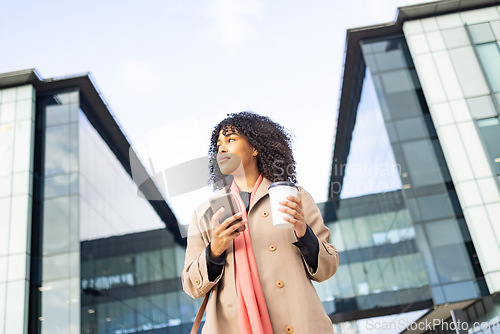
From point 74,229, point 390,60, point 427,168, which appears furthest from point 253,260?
point 390,60

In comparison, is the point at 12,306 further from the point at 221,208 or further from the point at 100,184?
the point at 221,208

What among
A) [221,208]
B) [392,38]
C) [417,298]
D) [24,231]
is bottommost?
[221,208]

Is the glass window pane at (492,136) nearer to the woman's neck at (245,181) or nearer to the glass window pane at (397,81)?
the glass window pane at (397,81)

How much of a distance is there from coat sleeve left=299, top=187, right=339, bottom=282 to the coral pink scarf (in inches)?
9.1

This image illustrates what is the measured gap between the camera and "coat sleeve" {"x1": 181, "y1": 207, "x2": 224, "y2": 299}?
2.09 meters

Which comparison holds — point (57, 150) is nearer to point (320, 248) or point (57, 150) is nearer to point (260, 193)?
point (260, 193)

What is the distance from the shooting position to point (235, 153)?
2369 millimetres

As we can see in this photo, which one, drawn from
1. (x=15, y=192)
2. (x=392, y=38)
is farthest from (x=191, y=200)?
(x=392, y=38)

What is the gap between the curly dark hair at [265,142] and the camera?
8.07 feet

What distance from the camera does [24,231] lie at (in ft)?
49.6

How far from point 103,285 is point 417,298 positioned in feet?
33.2

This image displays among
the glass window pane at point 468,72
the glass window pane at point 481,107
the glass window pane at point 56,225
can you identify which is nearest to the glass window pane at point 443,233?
the glass window pane at point 481,107

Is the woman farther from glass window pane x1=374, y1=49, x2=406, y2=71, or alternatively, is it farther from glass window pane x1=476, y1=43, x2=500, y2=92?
glass window pane x1=374, y1=49, x2=406, y2=71

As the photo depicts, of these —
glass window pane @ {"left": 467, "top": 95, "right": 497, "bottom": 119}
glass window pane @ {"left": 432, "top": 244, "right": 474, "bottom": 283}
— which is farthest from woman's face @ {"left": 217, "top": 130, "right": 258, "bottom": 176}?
glass window pane @ {"left": 467, "top": 95, "right": 497, "bottom": 119}
